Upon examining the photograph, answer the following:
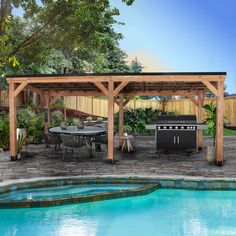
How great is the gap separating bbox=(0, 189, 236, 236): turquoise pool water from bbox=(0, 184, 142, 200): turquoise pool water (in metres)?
0.62

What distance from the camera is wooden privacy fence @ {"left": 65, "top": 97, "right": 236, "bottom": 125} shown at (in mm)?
25984

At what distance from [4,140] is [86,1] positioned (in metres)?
8.02

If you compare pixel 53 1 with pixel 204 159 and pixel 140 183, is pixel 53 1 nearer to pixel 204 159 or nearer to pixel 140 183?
pixel 204 159

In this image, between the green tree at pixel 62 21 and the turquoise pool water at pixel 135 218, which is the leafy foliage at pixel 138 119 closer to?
the green tree at pixel 62 21

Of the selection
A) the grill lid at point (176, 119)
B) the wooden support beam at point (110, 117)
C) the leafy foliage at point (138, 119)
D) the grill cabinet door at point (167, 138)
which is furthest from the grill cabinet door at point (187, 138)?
the leafy foliage at point (138, 119)

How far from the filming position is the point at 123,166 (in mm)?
10570

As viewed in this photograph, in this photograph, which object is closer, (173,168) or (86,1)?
(173,168)

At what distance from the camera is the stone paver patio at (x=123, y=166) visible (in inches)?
377

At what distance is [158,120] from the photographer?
1368 centimetres

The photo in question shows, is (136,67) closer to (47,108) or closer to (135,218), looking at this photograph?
(47,108)

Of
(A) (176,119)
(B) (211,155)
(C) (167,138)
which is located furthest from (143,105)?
(B) (211,155)

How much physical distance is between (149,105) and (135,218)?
65.8 ft

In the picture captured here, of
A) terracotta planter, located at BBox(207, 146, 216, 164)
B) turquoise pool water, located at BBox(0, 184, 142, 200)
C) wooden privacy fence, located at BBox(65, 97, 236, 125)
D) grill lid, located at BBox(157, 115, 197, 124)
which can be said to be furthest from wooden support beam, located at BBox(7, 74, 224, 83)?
wooden privacy fence, located at BBox(65, 97, 236, 125)

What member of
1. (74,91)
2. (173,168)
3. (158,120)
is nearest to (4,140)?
(74,91)
